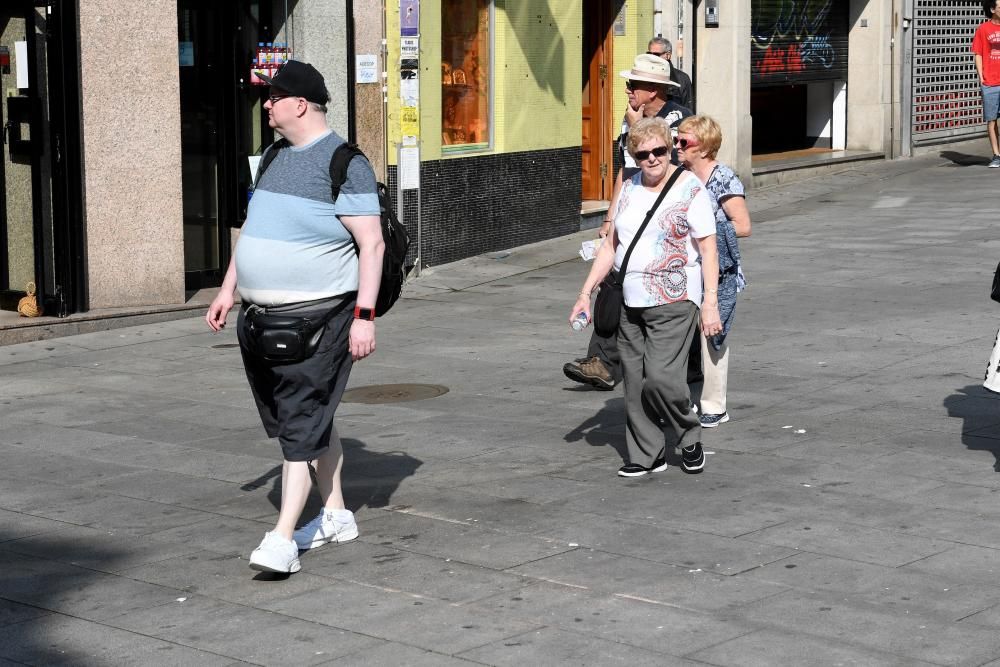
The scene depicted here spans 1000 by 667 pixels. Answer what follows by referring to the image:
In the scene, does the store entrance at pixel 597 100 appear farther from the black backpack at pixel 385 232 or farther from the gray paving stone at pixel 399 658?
the gray paving stone at pixel 399 658

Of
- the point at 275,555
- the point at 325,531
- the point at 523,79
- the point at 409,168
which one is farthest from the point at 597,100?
the point at 275,555

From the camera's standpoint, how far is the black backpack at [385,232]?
19.4 feet

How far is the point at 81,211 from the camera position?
12.1 m

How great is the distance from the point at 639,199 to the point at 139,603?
294cm

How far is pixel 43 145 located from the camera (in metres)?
12.0

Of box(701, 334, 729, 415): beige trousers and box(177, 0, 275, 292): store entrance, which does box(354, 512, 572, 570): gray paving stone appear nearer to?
box(701, 334, 729, 415): beige trousers

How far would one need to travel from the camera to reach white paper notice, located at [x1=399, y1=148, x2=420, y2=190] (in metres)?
14.3

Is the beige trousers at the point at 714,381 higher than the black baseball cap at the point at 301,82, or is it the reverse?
the black baseball cap at the point at 301,82

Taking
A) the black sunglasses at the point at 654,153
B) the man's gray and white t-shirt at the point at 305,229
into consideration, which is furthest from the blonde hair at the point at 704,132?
the man's gray and white t-shirt at the point at 305,229

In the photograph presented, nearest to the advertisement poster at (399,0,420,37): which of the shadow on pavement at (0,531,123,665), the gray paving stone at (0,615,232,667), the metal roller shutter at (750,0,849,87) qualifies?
the metal roller shutter at (750,0,849,87)

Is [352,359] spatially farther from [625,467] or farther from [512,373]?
[512,373]

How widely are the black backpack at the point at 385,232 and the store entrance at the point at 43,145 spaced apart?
6.22 m

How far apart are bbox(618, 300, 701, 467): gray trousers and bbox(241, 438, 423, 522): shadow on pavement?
3.53 ft

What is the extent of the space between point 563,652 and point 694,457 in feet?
7.89
